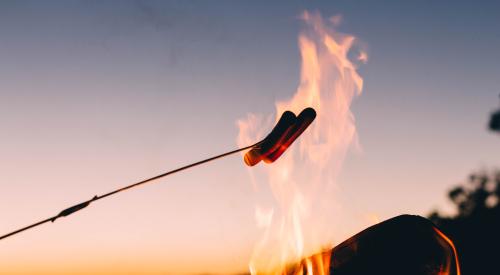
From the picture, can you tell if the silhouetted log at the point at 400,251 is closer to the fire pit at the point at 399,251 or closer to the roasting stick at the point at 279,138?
the fire pit at the point at 399,251

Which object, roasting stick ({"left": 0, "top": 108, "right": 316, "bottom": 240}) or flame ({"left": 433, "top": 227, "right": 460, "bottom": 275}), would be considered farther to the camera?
roasting stick ({"left": 0, "top": 108, "right": 316, "bottom": 240})

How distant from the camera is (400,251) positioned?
412 cm

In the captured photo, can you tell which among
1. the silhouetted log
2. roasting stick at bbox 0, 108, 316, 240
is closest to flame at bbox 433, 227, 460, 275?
the silhouetted log

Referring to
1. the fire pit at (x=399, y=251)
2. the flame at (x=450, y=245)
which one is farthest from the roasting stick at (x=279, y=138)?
the flame at (x=450, y=245)

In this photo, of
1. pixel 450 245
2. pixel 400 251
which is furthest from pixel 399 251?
pixel 450 245

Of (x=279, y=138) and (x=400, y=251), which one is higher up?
(x=279, y=138)

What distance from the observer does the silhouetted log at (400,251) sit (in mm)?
4023

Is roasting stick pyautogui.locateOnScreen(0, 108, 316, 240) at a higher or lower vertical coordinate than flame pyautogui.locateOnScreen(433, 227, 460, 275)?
higher

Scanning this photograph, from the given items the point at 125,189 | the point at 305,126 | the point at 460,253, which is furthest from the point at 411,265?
the point at 125,189

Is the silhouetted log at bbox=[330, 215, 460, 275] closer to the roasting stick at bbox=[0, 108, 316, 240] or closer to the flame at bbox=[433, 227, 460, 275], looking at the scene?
the flame at bbox=[433, 227, 460, 275]

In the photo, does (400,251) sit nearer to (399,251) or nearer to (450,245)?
(399,251)

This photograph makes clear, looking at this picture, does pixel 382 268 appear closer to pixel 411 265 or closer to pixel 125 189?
pixel 411 265

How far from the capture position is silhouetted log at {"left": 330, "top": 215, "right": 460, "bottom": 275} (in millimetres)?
4023

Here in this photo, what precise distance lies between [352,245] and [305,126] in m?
1.44
